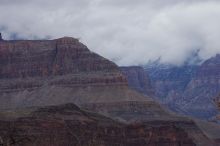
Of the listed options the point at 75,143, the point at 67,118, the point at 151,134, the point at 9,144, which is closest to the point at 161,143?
the point at 151,134

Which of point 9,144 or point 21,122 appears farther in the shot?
point 21,122

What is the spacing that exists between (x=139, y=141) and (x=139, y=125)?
5697 mm

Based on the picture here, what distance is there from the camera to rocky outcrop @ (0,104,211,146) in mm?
125562

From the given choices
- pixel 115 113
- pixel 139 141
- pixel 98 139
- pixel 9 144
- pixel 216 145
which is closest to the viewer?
pixel 9 144

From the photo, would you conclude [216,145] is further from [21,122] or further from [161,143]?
[21,122]

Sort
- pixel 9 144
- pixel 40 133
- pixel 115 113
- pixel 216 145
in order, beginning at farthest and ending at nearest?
pixel 115 113
pixel 216 145
pixel 40 133
pixel 9 144

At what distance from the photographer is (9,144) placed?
130ft

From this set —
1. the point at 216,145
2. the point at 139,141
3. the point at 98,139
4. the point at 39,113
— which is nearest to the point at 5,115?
the point at 39,113

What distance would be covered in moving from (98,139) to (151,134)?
1797 centimetres

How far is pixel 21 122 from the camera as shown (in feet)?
417

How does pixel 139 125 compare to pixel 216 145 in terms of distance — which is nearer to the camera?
pixel 139 125

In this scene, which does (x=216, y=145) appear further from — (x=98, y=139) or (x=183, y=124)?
(x=98, y=139)

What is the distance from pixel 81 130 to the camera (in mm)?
140250

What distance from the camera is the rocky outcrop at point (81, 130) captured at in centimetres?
12556
